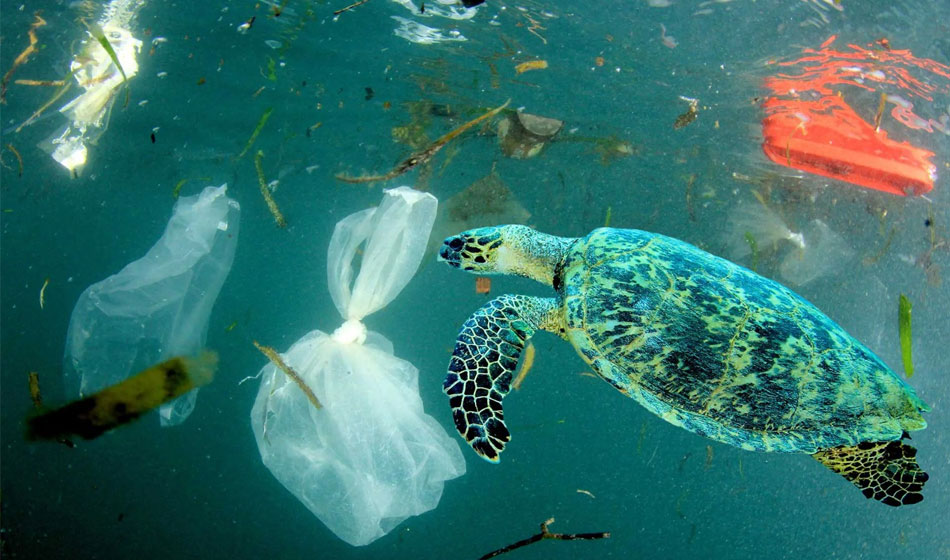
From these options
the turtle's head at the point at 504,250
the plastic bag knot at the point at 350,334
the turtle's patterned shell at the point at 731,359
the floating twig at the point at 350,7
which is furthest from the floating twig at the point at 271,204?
the turtle's patterned shell at the point at 731,359

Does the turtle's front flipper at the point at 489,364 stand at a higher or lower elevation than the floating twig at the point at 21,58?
lower

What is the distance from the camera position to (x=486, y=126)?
6164 millimetres

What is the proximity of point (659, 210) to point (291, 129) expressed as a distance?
17.9 ft

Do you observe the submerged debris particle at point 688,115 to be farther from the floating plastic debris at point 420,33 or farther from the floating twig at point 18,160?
the floating twig at point 18,160

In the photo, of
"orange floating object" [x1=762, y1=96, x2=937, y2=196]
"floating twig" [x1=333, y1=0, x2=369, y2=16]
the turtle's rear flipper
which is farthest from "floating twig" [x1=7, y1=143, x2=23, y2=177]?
"orange floating object" [x1=762, y1=96, x2=937, y2=196]

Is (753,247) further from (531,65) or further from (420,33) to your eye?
(420,33)

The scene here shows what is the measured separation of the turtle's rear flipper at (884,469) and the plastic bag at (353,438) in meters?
2.62

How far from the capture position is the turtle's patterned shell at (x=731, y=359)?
2.48 meters

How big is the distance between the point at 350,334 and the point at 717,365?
9.25ft

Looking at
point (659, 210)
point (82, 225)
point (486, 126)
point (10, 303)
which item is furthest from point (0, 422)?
point (659, 210)

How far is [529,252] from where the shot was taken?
342 centimetres

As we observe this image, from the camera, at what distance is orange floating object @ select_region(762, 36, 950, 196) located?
4871 millimetres

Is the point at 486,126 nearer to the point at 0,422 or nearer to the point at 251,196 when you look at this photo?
the point at 251,196

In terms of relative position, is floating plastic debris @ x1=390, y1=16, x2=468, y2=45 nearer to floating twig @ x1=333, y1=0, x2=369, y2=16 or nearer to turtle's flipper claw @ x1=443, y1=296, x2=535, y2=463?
floating twig @ x1=333, y1=0, x2=369, y2=16
